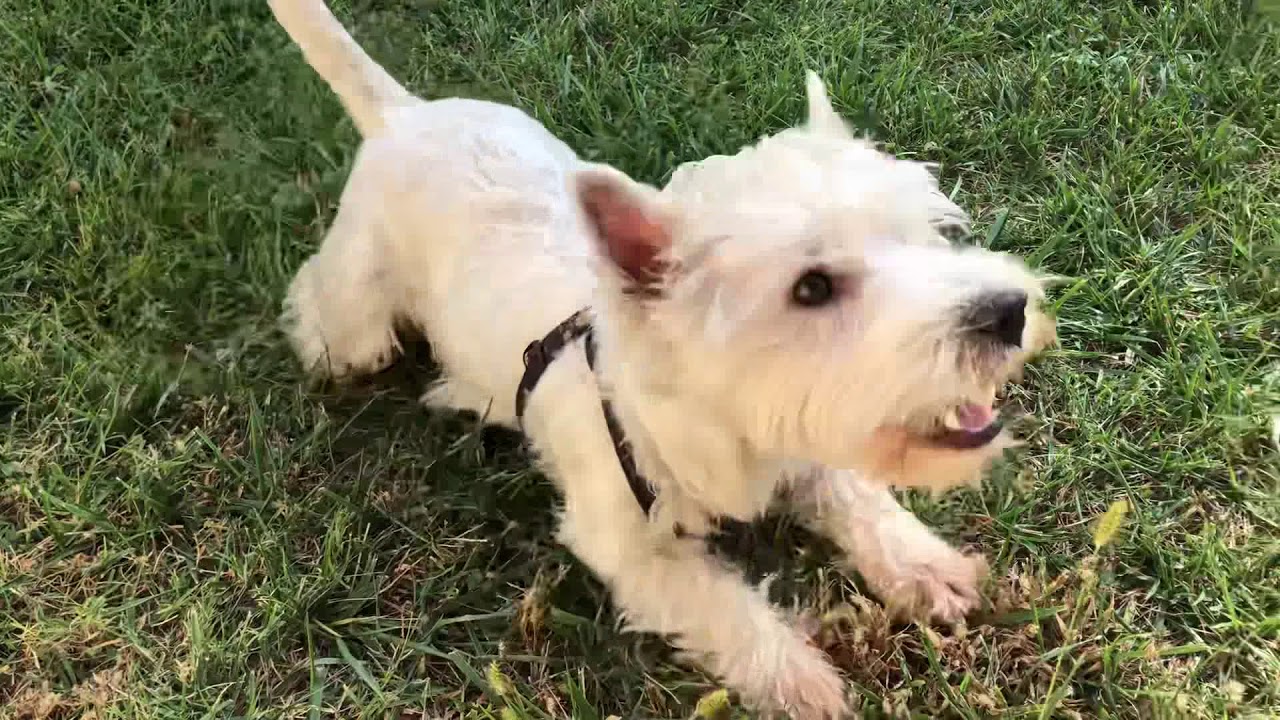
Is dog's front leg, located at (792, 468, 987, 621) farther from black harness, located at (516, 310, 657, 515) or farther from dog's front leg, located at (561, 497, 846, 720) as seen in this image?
black harness, located at (516, 310, 657, 515)

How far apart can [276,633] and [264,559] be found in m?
0.24

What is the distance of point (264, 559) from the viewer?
297cm

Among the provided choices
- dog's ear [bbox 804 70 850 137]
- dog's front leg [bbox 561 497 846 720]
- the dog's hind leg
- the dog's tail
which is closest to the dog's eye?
dog's ear [bbox 804 70 850 137]

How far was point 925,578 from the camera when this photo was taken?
8.86 ft

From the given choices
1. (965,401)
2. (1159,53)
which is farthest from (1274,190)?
(965,401)

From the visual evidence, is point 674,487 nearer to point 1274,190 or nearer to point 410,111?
point 410,111

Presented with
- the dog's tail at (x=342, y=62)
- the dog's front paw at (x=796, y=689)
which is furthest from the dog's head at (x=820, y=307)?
the dog's tail at (x=342, y=62)

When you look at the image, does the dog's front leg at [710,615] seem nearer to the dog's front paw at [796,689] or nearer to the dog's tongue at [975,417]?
the dog's front paw at [796,689]

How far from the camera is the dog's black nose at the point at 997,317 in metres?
1.81

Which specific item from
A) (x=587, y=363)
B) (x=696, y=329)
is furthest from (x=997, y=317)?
(x=587, y=363)

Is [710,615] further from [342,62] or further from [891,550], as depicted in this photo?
[342,62]

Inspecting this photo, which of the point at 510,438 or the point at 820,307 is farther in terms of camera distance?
the point at 510,438

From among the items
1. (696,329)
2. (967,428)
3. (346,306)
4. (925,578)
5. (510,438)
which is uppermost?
(696,329)

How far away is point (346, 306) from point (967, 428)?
209cm
